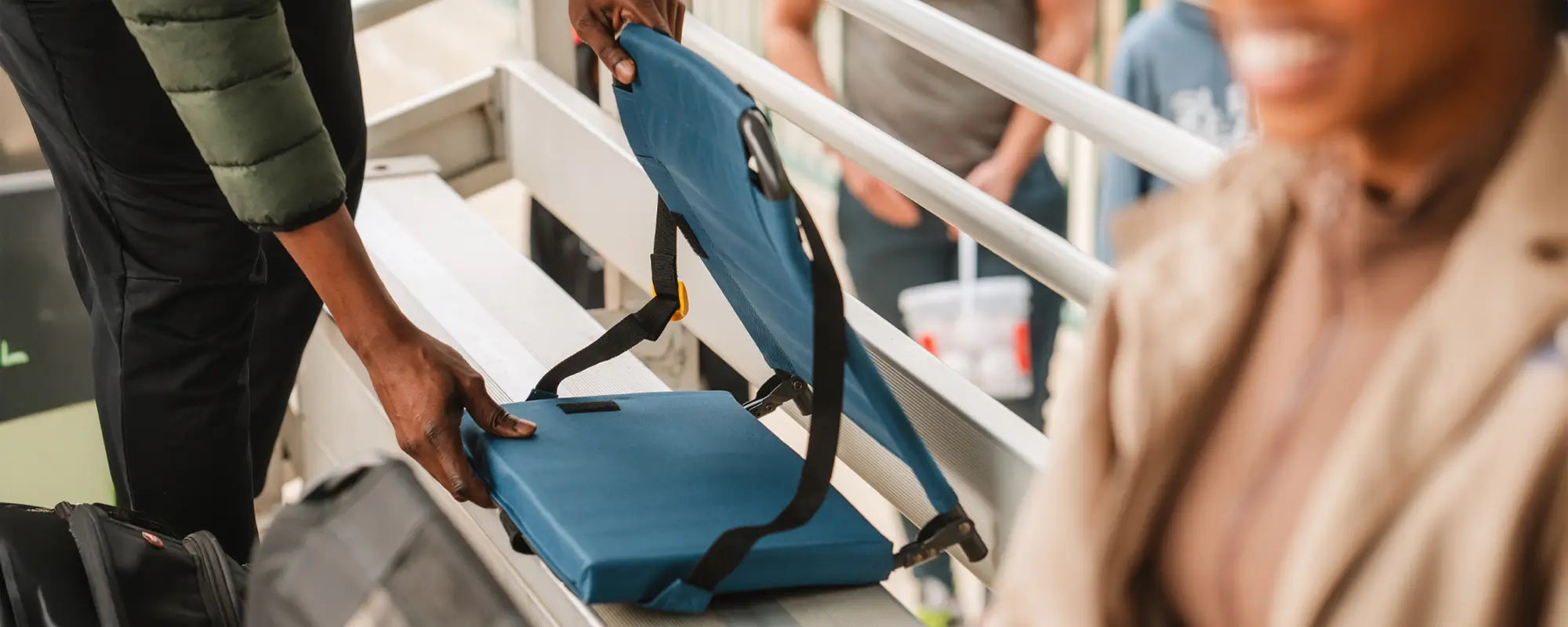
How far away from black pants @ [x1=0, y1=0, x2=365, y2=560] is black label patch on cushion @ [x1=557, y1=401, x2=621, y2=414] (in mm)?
381

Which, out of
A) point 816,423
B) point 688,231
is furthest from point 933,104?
point 816,423

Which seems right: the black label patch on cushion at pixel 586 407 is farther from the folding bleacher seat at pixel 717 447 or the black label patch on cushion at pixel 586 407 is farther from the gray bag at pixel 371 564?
the gray bag at pixel 371 564

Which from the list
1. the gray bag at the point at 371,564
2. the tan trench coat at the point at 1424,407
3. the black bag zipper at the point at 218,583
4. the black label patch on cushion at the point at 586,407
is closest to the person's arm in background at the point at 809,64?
the black label patch on cushion at the point at 586,407

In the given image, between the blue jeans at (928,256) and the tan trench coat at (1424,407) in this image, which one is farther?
the blue jeans at (928,256)

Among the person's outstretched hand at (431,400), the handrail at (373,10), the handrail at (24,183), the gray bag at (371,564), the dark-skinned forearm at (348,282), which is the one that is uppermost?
the gray bag at (371,564)

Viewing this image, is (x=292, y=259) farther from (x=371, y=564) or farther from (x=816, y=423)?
(x=371, y=564)

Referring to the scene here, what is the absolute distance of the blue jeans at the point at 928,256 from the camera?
7.38 ft

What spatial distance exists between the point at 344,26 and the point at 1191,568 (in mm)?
1287

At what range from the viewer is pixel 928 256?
2270mm

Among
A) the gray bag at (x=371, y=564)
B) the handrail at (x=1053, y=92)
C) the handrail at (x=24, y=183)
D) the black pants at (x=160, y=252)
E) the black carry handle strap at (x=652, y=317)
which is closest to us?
the gray bag at (x=371, y=564)

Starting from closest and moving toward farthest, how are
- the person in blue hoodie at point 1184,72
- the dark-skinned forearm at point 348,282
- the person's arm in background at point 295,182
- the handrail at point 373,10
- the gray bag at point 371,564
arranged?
the gray bag at point 371,564 < the person's arm in background at point 295,182 < the dark-skinned forearm at point 348,282 < the person in blue hoodie at point 1184,72 < the handrail at point 373,10

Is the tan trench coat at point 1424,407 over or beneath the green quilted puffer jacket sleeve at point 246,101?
over

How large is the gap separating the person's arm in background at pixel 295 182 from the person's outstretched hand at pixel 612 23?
0.25 m

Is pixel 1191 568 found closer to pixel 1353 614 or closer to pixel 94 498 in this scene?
pixel 1353 614
